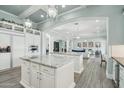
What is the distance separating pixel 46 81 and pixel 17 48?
3735 mm

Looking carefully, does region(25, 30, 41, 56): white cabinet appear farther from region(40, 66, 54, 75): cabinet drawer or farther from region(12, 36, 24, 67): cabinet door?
region(40, 66, 54, 75): cabinet drawer

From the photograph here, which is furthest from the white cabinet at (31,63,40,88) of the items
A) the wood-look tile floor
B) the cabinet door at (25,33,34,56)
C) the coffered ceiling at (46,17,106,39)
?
the cabinet door at (25,33,34,56)

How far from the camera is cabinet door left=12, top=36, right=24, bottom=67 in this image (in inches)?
198

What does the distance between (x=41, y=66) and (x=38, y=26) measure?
5113 millimetres

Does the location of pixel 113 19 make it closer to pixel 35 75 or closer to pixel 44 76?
pixel 44 76

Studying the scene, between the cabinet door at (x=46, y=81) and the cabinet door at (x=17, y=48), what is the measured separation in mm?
3424

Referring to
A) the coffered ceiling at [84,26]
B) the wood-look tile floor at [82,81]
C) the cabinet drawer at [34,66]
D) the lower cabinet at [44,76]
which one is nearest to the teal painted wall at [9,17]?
the coffered ceiling at [84,26]

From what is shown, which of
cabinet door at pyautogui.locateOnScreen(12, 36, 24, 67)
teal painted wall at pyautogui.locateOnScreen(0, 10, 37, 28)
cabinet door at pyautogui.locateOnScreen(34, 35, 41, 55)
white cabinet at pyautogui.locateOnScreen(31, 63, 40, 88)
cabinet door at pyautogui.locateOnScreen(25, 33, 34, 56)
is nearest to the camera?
white cabinet at pyautogui.locateOnScreen(31, 63, 40, 88)

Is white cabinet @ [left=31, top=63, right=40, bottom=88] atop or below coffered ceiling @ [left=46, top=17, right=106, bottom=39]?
below

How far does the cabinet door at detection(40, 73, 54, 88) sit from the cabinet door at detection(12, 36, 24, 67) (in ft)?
11.2
